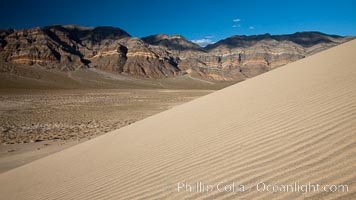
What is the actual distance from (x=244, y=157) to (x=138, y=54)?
12147 cm

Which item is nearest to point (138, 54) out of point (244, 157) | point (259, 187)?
point (244, 157)

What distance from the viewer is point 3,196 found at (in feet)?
14.4

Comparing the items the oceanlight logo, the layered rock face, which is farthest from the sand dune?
the layered rock face

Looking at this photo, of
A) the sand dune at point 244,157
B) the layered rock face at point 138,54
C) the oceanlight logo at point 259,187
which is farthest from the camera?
the layered rock face at point 138,54

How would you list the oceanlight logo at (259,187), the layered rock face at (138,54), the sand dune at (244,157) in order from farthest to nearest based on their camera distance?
the layered rock face at (138,54) < the sand dune at (244,157) < the oceanlight logo at (259,187)

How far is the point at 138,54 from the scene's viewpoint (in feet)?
396

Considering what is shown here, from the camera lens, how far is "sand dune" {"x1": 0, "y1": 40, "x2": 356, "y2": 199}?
89.0 inches

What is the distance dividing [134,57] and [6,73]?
6059cm

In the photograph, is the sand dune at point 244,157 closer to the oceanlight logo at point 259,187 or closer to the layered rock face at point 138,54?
the oceanlight logo at point 259,187

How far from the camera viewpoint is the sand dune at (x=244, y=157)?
7.42 ft

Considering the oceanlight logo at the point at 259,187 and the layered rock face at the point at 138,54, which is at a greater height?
the layered rock face at the point at 138,54

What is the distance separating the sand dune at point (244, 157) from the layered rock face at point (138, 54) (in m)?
103

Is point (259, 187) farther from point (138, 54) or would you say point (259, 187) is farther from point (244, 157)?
point (138, 54)

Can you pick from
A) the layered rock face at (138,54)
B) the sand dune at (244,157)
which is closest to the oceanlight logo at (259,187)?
the sand dune at (244,157)
